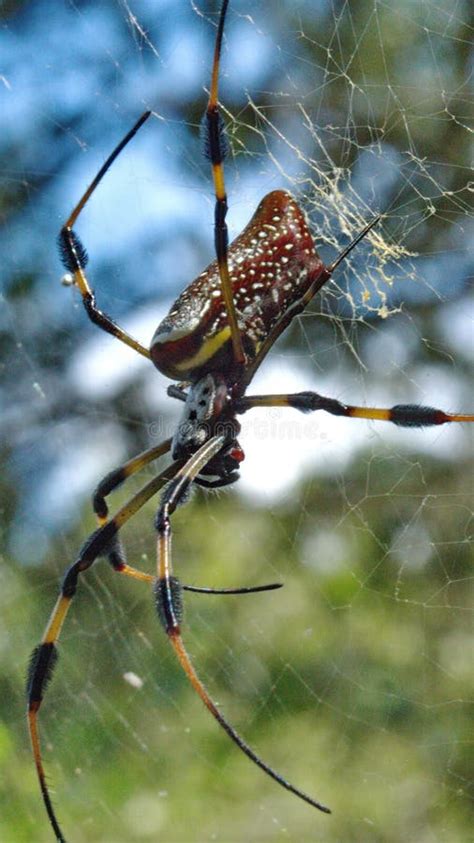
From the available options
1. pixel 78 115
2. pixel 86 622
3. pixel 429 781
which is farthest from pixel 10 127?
pixel 429 781

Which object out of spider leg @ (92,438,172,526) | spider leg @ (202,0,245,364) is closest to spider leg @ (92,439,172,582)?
spider leg @ (92,438,172,526)

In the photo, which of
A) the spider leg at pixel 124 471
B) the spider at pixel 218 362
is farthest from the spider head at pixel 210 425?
the spider leg at pixel 124 471

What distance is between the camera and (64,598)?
2006 mm

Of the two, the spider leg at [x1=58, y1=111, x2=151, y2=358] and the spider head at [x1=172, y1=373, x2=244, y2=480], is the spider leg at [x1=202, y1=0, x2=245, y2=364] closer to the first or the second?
the spider head at [x1=172, y1=373, x2=244, y2=480]

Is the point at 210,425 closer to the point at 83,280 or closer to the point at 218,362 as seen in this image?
the point at 218,362

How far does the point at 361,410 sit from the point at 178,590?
0.50 metres

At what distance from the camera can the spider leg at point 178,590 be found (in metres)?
1.58

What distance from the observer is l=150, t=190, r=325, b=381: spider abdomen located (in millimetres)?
1840

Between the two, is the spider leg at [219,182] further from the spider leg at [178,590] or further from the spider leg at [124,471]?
the spider leg at [124,471]

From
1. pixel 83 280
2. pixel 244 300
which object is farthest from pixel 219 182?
pixel 83 280

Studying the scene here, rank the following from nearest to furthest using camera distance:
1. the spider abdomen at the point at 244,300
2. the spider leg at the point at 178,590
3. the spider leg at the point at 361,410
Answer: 1. the spider leg at the point at 178,590
2. the spider leg at the point at 361,410
3. the spider abdomen at the point at 244,300

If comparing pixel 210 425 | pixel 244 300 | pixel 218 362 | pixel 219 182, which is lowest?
pixel 210 425

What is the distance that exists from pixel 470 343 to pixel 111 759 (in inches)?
83.5

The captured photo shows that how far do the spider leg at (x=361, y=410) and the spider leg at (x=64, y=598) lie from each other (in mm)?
246
